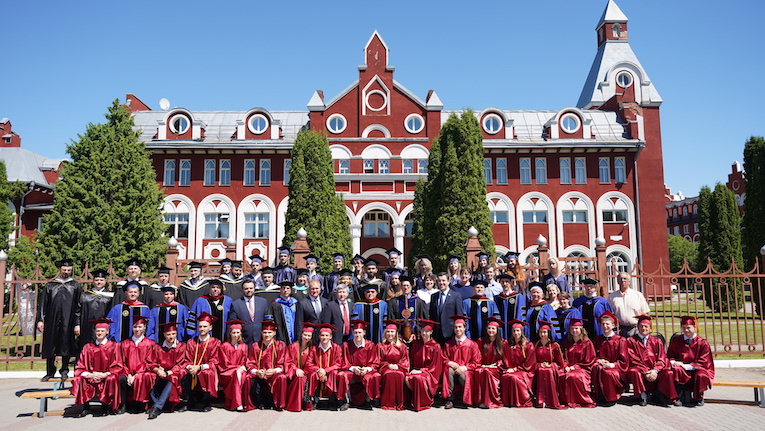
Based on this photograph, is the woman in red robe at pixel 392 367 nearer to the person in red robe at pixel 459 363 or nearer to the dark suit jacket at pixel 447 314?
the person in red robe at pixel 459 363

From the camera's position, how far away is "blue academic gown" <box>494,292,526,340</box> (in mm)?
8438

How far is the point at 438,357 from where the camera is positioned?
771 cm

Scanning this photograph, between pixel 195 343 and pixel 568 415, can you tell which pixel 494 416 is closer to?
pixel 568 415

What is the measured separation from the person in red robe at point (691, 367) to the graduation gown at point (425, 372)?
133 inches

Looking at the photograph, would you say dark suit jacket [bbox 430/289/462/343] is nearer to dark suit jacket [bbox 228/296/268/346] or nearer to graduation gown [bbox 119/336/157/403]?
dark suit jacket [bbox 228/296/268/346]

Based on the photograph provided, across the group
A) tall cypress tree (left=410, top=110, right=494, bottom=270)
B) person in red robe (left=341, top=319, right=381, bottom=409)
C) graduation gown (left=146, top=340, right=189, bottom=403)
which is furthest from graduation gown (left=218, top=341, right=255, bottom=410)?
tall cypress tree (left=410, top=110, right=494, bottom=270)

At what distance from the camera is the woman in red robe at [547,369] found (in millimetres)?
7426

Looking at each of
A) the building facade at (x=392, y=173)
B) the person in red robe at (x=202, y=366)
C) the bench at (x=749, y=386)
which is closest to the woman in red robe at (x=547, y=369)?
the bench at (x=749, y=386)

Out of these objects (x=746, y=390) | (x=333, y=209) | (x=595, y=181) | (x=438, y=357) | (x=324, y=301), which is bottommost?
(x=746, y=390)

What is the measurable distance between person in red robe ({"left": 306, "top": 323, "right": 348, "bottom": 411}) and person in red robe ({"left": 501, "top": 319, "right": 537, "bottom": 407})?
7.61 feet

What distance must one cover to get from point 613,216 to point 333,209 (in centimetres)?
1702

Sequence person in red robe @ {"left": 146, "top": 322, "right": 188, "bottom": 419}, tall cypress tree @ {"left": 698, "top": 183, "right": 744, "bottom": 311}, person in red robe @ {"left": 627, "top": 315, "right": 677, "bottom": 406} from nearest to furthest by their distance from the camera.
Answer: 1. person in red robe @ {"left": 146, "top": 322, "right": 188, "bottom": 419}
2. person in red robe @ {"left": 627, "top": 315, "right": 677, "bottom": 406}
3. tall cypress tree @ {"left": 698, "top": 183, "right": 744, "bottom": 311}

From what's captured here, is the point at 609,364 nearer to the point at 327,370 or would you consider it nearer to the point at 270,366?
the point at 327,370

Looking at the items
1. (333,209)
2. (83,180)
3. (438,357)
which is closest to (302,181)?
(333,209)
